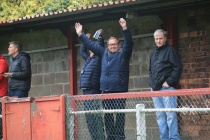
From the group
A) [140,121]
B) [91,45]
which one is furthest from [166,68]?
[140,121]

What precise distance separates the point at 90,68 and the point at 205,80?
2.06 meters

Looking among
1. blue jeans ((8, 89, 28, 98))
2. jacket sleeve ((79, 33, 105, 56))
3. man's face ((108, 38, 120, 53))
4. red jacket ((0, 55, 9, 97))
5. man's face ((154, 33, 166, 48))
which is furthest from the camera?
red jacket ((0, 55, 9, 97))

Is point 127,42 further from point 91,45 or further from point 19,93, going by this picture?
point 19,93

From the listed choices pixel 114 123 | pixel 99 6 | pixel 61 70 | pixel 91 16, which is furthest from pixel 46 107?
pixel 61 70

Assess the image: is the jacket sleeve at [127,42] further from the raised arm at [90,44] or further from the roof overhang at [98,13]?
the roof overhang at [98,13]

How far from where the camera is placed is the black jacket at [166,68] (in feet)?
23.7

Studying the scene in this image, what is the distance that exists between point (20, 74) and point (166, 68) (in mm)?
2692

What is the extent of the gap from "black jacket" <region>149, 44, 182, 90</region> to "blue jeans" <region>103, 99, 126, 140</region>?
0.81m

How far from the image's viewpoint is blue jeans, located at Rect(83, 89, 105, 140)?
6.40m

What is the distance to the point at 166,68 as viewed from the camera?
7.34 m

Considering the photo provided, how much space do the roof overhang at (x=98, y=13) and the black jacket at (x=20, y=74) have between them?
1.20 m

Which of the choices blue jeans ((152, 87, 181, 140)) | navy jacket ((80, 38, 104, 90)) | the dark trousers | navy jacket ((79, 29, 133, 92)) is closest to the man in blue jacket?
navy jacket ((79, 29, 133, 92))

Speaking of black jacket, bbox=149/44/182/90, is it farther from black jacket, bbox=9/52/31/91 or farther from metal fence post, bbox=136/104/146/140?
black jacket, bbox=9/52/31/91

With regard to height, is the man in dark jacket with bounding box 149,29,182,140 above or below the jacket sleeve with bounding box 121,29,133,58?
below
